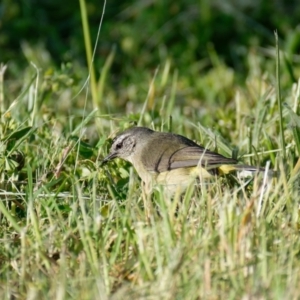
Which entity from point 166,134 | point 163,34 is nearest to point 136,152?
point 166,134

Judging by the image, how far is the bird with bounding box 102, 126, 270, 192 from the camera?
430 centimetres

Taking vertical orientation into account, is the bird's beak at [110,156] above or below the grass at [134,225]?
below

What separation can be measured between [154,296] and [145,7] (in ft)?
18.6

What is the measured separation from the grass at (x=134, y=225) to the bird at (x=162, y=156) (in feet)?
0.25

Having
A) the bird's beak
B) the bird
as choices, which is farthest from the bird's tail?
the bird's beak

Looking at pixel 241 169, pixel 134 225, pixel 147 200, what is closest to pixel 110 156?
pixel 241 169

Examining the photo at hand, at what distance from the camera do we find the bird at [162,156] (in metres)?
4.30

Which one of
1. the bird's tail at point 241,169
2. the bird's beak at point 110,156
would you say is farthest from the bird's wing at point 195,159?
the bird's beak at point 110,156

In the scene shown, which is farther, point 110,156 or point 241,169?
point 110,156

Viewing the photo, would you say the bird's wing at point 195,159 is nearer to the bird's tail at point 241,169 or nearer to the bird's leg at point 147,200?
the bird's tail at point 241,169

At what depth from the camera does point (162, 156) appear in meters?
4.75

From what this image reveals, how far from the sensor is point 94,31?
7965mm

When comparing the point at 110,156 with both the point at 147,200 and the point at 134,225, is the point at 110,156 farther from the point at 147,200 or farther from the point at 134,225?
the point at 134,225

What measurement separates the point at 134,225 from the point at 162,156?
1.40 m
